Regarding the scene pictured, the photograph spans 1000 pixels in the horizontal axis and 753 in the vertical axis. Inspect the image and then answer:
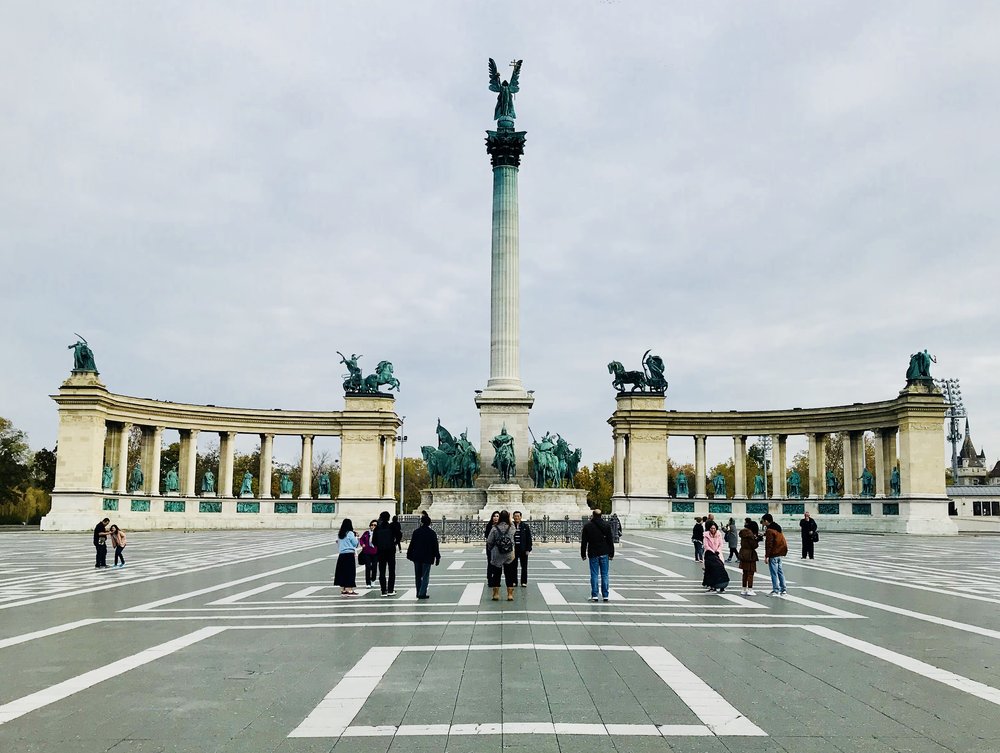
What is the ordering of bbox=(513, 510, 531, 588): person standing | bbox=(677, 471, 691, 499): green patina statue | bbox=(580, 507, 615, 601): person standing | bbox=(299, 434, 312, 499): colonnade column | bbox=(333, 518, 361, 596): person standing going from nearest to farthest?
bbox=(580, 507, 615, 601): person standing < bbox=(333, 518, 361, 596): person standing < bbox=(513, 510, 531, 588): person standing < bbox=(299, 434, 312, 499): colonnade column < bbox=(677, 471, 691, 499): green patina statue

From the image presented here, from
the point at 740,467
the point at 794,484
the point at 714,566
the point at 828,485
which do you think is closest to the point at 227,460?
the point at 740,467

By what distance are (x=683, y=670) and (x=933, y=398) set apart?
203ft

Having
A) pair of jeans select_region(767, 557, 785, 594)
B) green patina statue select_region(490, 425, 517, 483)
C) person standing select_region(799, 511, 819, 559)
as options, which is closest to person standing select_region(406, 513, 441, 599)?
pair of jeans select_region(767, 557, 785, 594)

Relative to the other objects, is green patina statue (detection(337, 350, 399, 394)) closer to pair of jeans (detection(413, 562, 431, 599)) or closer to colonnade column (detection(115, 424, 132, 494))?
colonnade column (detection(115, 424, 132, 494))

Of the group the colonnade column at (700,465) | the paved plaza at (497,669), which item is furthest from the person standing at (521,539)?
the colonnade column at (700,465)

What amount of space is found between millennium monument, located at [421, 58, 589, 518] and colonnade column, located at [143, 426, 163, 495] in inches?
1059

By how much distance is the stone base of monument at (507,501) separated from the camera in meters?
52.4

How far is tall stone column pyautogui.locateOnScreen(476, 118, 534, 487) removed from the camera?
184 ft

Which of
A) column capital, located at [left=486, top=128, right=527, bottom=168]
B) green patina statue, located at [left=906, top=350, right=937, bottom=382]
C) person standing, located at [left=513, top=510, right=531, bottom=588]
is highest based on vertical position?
column capital, located at [left=486, top=128, right=527, bottom=168]

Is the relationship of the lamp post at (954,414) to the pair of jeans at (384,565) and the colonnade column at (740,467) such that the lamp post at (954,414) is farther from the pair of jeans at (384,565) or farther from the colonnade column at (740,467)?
the pair of jeans at (384,565)

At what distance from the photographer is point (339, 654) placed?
12492 millimetres

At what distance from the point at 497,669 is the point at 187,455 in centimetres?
6870

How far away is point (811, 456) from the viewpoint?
75.8 meters

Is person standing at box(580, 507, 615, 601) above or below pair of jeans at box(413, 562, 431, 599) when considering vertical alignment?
above
